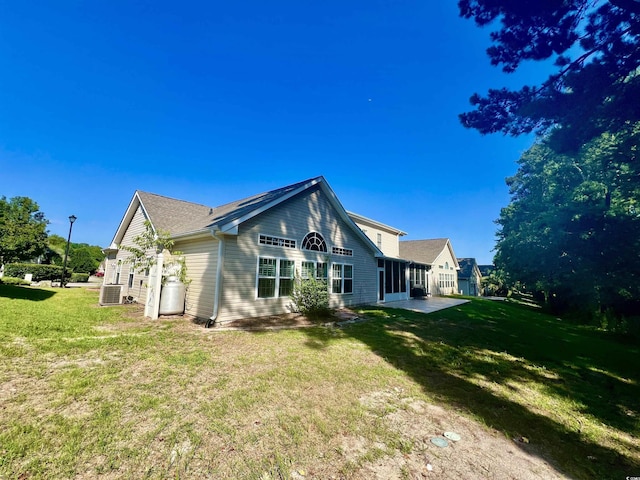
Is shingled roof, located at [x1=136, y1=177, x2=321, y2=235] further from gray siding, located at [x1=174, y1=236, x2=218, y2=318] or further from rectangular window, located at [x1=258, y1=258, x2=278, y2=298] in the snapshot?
rectangular window, located at [x1=258, y1=258, x2=278, y2=298]

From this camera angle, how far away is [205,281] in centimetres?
955

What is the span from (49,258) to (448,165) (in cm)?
4464

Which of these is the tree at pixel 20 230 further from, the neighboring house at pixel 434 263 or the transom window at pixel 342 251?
the neighboring house at pixel 434 263

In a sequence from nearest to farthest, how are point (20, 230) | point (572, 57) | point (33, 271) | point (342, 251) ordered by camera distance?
point (572, 57)
point (20, 230)
point (342, 251)
point (33, 271)

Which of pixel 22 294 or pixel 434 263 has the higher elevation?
pixel 434 263

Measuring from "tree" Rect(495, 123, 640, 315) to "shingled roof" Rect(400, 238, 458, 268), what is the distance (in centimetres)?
658

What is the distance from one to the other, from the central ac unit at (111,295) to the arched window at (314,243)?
356 inches

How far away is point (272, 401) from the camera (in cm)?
375

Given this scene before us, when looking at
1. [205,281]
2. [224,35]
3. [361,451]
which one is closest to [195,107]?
[224,35]

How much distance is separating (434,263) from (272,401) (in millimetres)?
27490

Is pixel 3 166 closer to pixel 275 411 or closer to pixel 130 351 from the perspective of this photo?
pixel 130 351

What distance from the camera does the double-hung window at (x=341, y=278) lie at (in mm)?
13258

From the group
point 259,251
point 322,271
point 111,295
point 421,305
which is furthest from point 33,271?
point 421,305

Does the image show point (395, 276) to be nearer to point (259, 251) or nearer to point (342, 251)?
point (342, 251)
